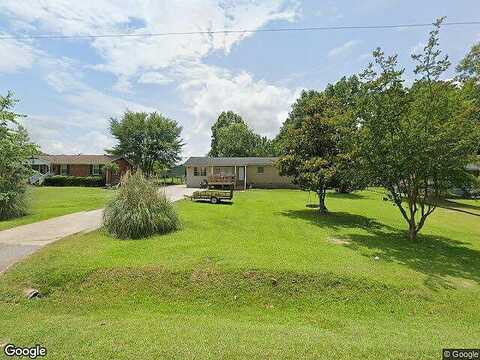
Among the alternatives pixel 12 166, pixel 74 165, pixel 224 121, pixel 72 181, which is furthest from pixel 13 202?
pixel 224 121

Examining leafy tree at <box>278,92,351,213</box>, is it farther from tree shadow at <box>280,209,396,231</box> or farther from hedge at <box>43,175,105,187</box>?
hedge at <box>43,175,105,187</box>

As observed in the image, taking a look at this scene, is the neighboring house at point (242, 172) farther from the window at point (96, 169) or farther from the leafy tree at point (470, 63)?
the leafy tree at point (470, 63)

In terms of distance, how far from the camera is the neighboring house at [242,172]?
36531 mm

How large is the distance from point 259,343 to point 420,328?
2776 mm

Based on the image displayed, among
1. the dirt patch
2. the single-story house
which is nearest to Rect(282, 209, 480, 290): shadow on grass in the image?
the dirt patch

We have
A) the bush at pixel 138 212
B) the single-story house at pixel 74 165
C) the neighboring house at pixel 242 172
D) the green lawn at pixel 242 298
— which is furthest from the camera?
the single-story house at pixel 74 165

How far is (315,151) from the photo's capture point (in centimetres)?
1691

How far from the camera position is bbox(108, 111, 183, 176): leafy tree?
47125 millimetres

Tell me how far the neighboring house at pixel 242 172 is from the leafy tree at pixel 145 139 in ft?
37.0

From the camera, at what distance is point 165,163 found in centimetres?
4941

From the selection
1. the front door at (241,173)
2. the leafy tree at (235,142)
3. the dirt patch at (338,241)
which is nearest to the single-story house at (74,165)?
the front door at (241,173)

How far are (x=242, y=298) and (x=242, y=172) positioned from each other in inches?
1212

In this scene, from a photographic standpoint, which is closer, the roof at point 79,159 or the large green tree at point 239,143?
the roof at point 79,159

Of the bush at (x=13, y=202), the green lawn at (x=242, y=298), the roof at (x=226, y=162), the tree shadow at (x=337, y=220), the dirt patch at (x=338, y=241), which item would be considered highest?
the roof at (x=226, y=162)
